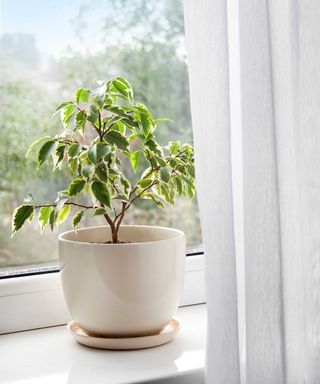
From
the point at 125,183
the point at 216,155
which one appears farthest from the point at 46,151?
the point at 216,155

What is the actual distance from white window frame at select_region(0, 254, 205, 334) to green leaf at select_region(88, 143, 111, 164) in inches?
13.6

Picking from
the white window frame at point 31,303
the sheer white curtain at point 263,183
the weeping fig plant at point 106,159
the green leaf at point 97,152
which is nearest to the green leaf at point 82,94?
the weeping fig plant at point 106,159

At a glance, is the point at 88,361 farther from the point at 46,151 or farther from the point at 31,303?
the point at 46,151

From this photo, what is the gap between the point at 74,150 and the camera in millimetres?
1113

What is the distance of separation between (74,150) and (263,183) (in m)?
0.31

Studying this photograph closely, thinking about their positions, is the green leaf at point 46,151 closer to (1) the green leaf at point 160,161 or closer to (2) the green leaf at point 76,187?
(2) the green leaf at point 76,187

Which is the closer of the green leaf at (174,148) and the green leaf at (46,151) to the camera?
the green leaf at (46,151)

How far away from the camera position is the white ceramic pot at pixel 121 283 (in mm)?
1126

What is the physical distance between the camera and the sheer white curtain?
39.3 inches

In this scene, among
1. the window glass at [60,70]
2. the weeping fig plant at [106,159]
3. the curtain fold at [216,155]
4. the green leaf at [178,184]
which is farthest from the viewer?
the window glass at [60,70]

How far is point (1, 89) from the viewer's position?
1.30 metres

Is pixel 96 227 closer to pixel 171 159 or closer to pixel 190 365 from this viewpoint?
pixel 171 159

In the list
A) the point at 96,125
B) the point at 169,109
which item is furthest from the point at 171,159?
the point at 169,109

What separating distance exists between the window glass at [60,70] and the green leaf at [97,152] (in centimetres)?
30
